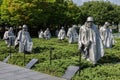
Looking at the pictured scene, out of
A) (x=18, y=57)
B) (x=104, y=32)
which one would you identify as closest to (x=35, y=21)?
(x=104, y=32)

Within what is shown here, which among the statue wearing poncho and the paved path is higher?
the statue wearing poncho

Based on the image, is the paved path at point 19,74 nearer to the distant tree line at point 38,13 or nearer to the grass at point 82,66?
the grass at point 82,66

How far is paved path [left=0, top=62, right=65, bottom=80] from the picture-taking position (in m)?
13.4

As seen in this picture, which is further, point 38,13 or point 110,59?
point 38,13

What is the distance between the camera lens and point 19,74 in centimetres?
1432

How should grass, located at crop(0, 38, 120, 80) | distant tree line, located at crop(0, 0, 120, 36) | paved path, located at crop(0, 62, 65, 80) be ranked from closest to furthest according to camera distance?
grass, located at crop(0, 38, 120, 80)
paved path, located at crop(0, 62, 65, 80)
distant tree line, located at crop(0, 0, 120, 36)

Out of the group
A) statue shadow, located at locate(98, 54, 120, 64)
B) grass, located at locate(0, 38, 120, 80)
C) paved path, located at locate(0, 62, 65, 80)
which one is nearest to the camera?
grass, located at locate(0, 38, 120, 80)

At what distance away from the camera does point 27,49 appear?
20656 mm

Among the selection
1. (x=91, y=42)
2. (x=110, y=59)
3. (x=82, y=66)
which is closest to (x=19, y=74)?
(x=82, y=66)

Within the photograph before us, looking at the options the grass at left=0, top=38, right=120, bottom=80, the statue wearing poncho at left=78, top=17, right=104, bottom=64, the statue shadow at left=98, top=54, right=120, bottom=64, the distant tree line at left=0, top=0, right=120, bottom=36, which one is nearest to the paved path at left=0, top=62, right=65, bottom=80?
the grass at left=0, top=38, right=120, bottom=80

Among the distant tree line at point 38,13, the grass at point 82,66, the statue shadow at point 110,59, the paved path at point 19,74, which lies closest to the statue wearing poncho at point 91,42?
the grass at point 82,66

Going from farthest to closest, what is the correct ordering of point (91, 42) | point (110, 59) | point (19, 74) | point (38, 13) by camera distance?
point (38, 13) < point (110, 59) < point (91, 42) < point (19, 74)

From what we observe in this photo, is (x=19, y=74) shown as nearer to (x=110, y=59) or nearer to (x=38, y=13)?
(x=110, y=59)

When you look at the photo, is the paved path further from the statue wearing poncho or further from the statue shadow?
the statue shadow
